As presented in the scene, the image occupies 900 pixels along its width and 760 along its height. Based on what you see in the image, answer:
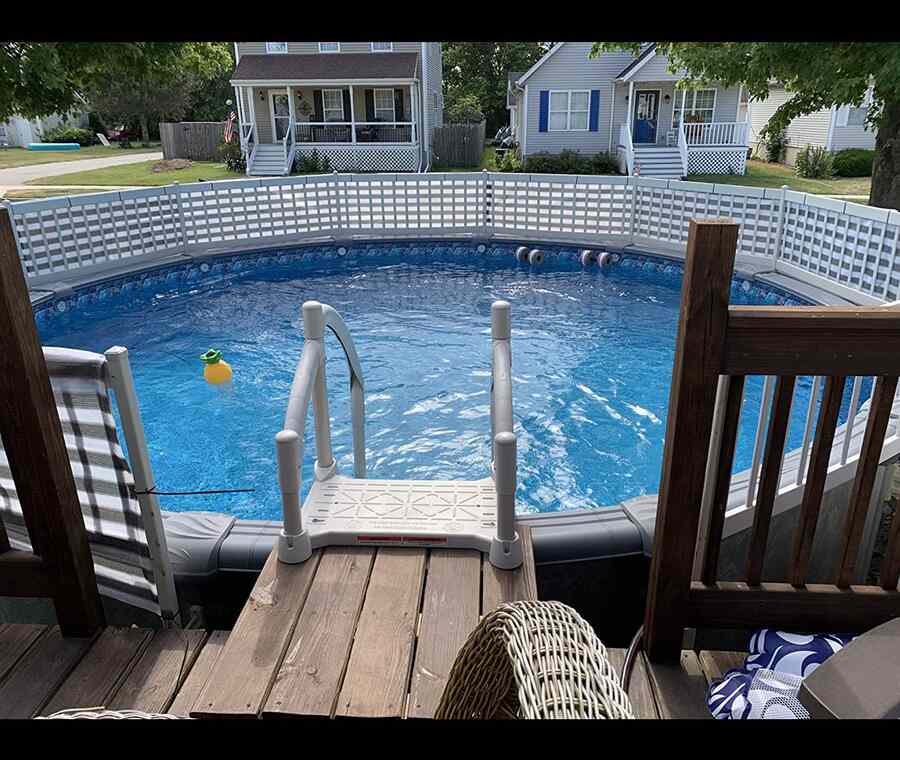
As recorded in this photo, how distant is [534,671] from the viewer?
3.22ft

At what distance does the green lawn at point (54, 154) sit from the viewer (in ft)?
82.5

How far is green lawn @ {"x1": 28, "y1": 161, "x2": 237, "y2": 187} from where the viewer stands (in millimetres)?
18797

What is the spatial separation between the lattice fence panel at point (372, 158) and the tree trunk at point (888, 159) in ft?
41.5

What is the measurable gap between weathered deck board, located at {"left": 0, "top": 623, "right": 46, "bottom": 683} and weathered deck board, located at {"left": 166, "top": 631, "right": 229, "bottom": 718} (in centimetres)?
54

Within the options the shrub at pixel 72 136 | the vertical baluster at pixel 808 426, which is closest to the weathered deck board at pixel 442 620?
the vertical baluster at pixel 808 426

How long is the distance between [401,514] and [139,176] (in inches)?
816

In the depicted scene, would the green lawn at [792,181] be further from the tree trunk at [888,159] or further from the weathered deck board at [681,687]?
the weathered deck board at [681,687]

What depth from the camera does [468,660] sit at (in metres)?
1.26

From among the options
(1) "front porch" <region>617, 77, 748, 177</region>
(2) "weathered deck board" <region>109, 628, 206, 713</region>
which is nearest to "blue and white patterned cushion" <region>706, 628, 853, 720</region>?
(2) "weathered deck board" <region>109, 628, 206, 713</region>

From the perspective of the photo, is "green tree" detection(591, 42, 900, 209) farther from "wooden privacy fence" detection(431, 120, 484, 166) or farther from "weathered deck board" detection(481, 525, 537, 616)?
"wooden privacy fence" detection(431, 120, 484, 166)

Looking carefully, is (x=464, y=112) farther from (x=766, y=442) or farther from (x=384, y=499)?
(x=766, y=442)

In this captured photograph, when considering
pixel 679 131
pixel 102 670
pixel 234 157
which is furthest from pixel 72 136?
pixel 102 670
